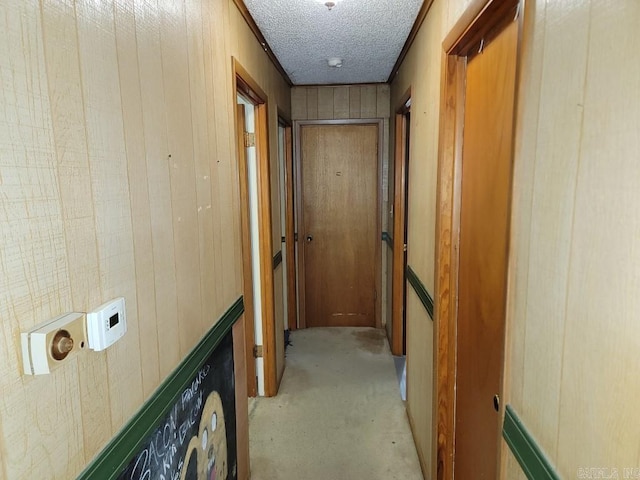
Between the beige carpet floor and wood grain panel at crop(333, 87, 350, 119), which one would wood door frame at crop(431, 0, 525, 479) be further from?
wood grain panel at crop(333, 87, 350, 119)

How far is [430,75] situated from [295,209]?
2169 millimetres

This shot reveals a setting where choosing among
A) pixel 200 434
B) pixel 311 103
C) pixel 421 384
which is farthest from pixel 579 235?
pixel 311 103

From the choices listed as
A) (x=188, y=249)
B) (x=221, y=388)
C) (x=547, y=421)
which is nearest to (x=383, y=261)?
(x=221, y=388)

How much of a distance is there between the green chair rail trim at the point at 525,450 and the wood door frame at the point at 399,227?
2.32 metres

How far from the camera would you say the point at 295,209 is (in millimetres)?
3881

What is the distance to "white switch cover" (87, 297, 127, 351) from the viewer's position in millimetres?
809

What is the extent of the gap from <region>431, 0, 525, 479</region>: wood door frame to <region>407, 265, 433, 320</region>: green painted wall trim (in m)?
0.17

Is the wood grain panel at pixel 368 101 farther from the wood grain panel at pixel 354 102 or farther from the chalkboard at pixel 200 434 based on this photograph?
the chalkboard at pixel 200 434

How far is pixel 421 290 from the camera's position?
2.08 meters

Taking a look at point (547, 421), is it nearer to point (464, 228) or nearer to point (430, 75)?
point (464, 228)

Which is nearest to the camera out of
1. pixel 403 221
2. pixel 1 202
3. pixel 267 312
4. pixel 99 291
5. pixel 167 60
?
pixel 1 202

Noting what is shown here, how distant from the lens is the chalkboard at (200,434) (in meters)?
1.09

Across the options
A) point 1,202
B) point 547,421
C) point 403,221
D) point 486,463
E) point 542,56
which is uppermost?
point 542,56

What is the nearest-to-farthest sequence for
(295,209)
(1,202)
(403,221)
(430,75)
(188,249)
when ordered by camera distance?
(1,202) → (188,249) → (430,75) → (403,221) → (295,209)
